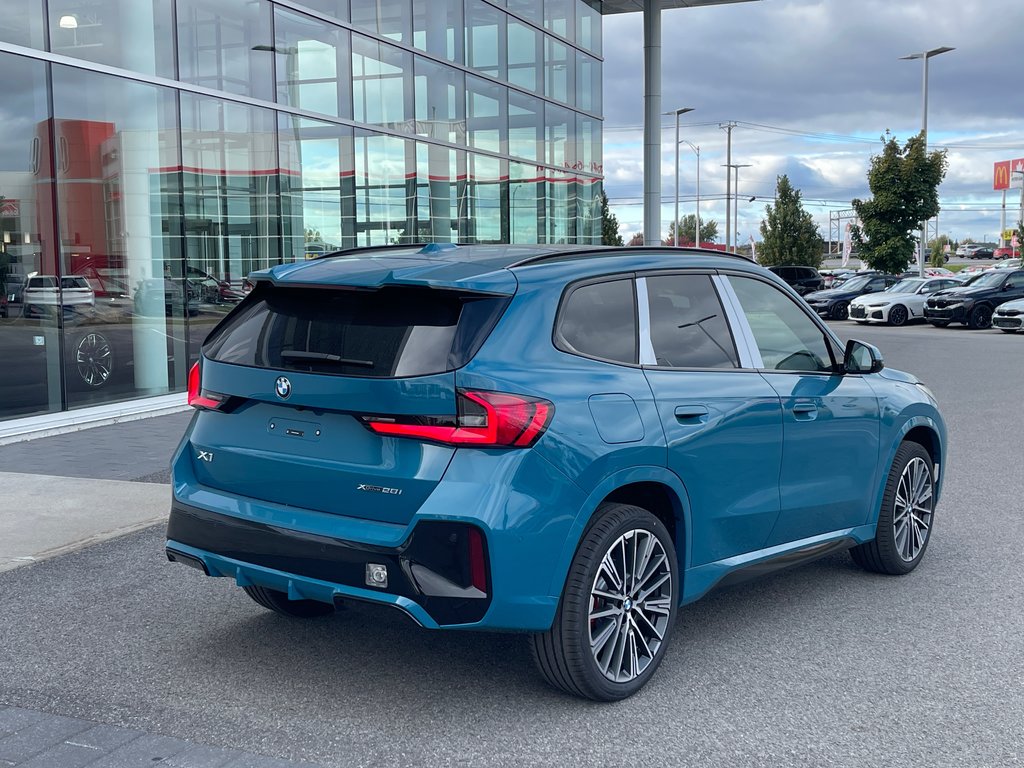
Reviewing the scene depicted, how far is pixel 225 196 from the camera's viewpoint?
589 inches

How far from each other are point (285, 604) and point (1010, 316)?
27996mm

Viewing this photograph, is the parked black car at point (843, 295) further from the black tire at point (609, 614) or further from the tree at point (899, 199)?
the black tire at point (609, 614)

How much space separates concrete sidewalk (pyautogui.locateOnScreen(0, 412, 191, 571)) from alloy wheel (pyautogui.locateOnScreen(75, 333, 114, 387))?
1.04 m

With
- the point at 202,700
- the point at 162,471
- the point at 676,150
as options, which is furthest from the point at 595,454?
the point at 676,150

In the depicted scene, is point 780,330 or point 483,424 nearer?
point 483,424

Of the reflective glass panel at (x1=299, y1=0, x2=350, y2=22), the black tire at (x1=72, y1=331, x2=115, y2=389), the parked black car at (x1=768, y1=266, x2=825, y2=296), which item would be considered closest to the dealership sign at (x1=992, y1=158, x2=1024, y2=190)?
the parked black car at (x1=768, y1=266, x2=825, y2=296)

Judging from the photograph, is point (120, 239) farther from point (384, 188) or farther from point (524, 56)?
point (524, 56)

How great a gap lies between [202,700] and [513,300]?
1911 millimetres

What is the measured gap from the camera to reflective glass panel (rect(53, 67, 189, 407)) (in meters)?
12.7

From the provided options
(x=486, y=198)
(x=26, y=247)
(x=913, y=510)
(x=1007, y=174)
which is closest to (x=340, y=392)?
(x=913, y=510)

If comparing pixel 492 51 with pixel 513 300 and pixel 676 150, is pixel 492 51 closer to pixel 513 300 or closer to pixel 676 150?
pixel 513 300

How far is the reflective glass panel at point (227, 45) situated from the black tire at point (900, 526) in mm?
11187

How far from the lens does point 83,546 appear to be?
666 cm

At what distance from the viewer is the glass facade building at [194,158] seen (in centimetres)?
1220
